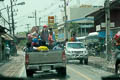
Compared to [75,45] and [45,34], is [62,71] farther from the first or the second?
[75,45]

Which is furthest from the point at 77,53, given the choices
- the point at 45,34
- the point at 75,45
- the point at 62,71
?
the point at 62,71

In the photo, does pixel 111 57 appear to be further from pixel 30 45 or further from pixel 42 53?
pixel 42 53

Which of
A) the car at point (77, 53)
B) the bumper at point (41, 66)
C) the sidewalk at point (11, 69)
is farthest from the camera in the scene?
the car at point (77, 53)

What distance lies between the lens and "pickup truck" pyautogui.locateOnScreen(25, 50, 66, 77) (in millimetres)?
13438

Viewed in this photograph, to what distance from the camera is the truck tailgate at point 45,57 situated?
44.2ft

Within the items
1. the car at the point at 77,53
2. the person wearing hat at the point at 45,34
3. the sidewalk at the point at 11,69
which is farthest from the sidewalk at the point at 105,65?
the sidewalk at the point at 11,69

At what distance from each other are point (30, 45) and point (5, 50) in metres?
18.8

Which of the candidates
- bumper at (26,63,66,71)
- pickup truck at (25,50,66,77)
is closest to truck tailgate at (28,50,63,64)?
pickup truck at (25,50,66,77)

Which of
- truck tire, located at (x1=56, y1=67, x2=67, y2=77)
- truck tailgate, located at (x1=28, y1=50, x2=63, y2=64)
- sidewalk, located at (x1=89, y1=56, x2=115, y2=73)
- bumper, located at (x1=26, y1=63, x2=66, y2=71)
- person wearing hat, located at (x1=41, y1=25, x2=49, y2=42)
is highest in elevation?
person wearing hat, located at (x1=41, y1=25, x2=49, y2=42)

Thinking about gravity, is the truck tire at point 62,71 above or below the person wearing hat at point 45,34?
below

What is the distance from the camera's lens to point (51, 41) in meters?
17.3

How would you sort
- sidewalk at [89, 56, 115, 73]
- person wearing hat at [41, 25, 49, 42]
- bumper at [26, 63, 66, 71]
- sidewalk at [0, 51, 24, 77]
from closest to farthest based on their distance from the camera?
bumper at [26, 63, 66, 71] < sidewalk at [0, 51, 24, 77] < person wearing hat at [41, 25, 49, 42] < sidewalk at [89, 56, 115, 73]

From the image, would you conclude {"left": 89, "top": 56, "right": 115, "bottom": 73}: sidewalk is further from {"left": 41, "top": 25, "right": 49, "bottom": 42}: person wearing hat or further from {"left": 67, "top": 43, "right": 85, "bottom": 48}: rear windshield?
{"left": 41, "top": 25, "right": 49, "bottom": 42}: person wearing hat

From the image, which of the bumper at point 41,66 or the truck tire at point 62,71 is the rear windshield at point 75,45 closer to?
the truck tire at point 62,71
